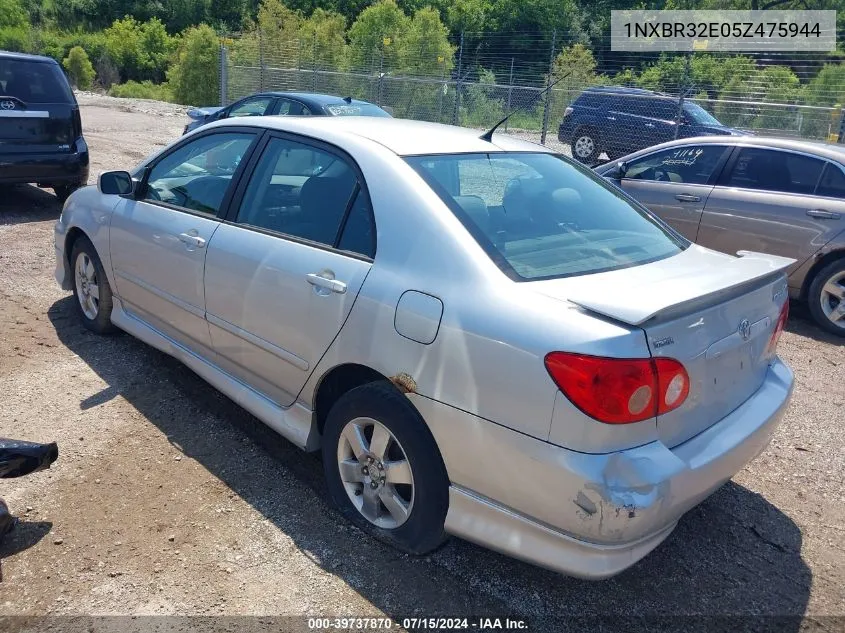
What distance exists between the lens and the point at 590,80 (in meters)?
22.1

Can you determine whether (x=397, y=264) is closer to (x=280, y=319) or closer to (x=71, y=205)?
(x=280, y=319)

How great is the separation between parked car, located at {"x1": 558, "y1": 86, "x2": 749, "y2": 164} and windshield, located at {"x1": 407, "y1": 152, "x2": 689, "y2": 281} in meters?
10.2

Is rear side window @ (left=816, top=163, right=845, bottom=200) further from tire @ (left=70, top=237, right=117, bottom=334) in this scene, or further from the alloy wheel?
tire @ (left=70, top=237, right=117, bottom=334)

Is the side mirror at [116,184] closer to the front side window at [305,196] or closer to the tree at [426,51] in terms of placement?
the front side window at [305,196]

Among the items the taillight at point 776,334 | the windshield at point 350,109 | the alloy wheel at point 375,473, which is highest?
the windshield at point 350,109

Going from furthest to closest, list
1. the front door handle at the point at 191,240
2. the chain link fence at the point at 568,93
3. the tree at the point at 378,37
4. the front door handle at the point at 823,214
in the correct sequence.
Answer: the tree at the point at 378,37
the chain link fence at the point at 568,93
the front door handle at the point at 823,214
the front door handle at the point at 191,240

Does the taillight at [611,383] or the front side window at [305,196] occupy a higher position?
the front side window at [305,196]

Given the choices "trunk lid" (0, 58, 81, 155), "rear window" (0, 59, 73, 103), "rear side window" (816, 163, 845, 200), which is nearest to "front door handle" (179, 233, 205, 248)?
"rear side window" (816, 163, 845, 200)

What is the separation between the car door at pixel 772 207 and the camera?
613 cm

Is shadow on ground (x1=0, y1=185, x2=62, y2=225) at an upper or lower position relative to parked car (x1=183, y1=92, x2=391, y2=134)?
lower

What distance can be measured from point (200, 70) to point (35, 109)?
21.8m

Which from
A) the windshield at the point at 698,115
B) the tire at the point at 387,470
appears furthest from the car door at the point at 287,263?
the windshield at the point at 698,115

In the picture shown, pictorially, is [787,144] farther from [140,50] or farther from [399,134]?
[140,50]

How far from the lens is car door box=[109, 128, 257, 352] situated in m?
3.78
